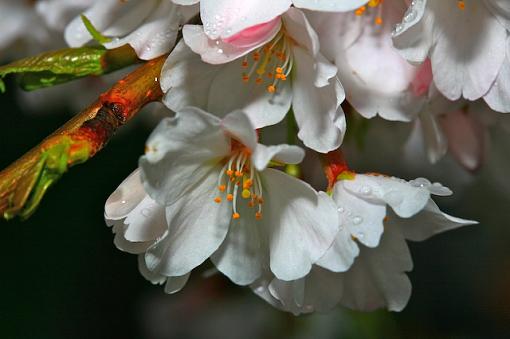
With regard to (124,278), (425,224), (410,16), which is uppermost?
(410,16)

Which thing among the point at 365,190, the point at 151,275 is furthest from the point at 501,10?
the point at 151,275

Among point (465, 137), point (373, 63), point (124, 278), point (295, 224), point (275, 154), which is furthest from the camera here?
point (124, 278)

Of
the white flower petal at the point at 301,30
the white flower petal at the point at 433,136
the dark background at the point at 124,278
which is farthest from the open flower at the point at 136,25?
the dark background at the point at 124,278

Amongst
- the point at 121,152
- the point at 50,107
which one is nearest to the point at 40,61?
the point at 50,107

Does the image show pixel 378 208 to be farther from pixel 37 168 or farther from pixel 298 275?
pixel 37 168

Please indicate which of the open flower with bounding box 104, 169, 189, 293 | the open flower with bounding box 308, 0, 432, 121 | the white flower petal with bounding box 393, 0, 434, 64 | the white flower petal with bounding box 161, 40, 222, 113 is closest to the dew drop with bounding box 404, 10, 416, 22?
the white flower petal with bounding box 393, 0, 434, 64

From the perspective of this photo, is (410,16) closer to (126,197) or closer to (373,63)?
(373,63)

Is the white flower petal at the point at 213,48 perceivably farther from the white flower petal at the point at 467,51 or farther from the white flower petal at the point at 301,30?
the white flower petal at the point at 467,51
